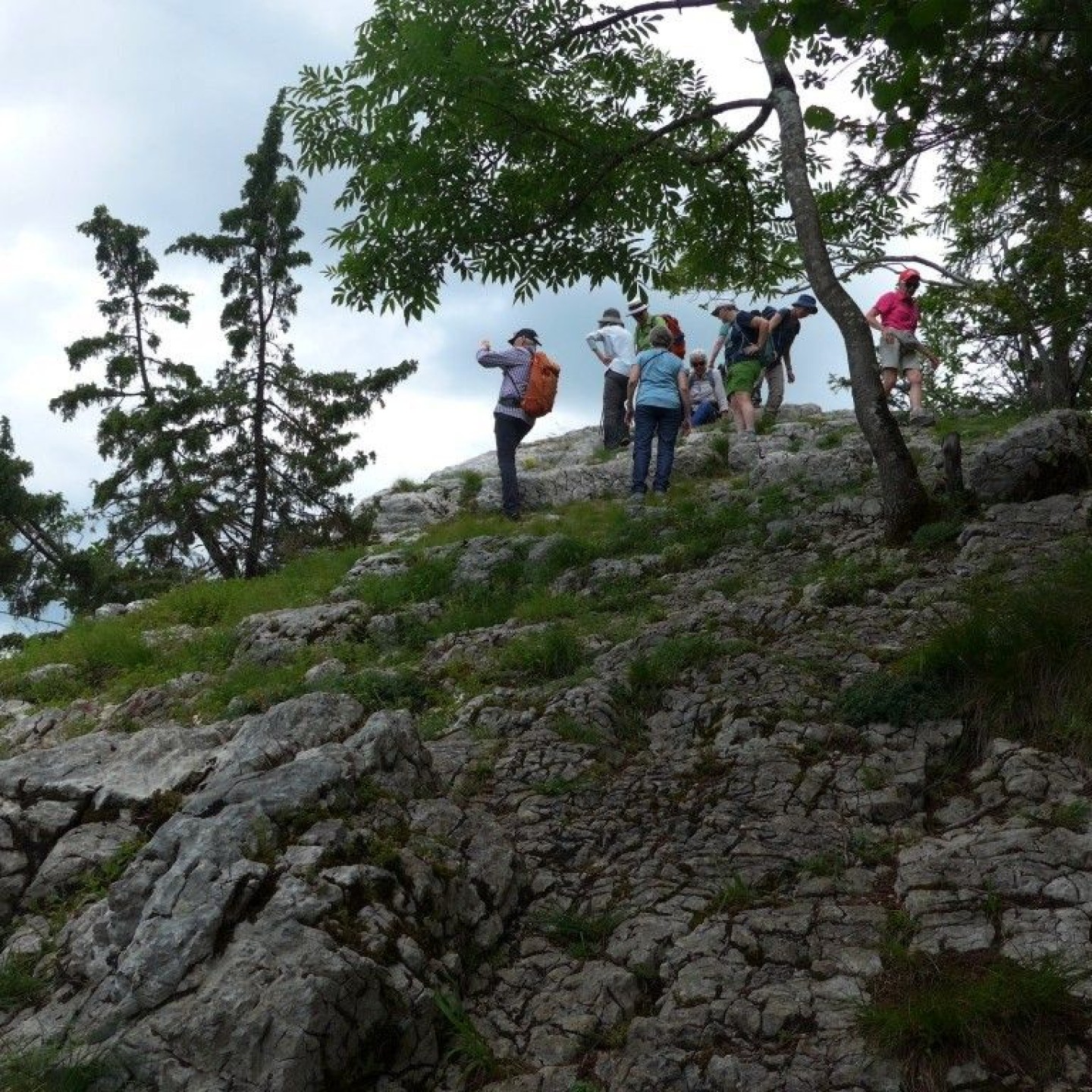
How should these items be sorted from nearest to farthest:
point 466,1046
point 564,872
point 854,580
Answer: point 466,1046 → point 564,872 → point 854,580

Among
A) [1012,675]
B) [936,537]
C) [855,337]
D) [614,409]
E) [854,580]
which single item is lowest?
[1012,675]

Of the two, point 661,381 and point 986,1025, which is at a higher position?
point 661,381

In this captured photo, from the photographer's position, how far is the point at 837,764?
593cm

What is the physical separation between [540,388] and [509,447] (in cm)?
92

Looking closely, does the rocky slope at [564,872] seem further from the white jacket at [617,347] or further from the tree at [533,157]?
the white jacket at [617,347]

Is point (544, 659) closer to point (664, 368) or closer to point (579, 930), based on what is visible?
point (579, 930)

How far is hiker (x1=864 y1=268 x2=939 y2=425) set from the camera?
14078 millimetres

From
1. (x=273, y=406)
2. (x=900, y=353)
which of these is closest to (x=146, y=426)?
(x=273, y=406)

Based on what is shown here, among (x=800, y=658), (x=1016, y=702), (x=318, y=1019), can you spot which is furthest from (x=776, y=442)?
(x=318, y=1019)

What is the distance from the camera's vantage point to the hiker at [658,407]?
43.8 feet

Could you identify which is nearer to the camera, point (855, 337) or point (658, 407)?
point (855, 337)

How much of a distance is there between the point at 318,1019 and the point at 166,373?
2132 centimetres

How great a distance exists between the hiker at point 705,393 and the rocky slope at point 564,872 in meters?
12.9

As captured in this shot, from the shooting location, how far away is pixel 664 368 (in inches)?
528
